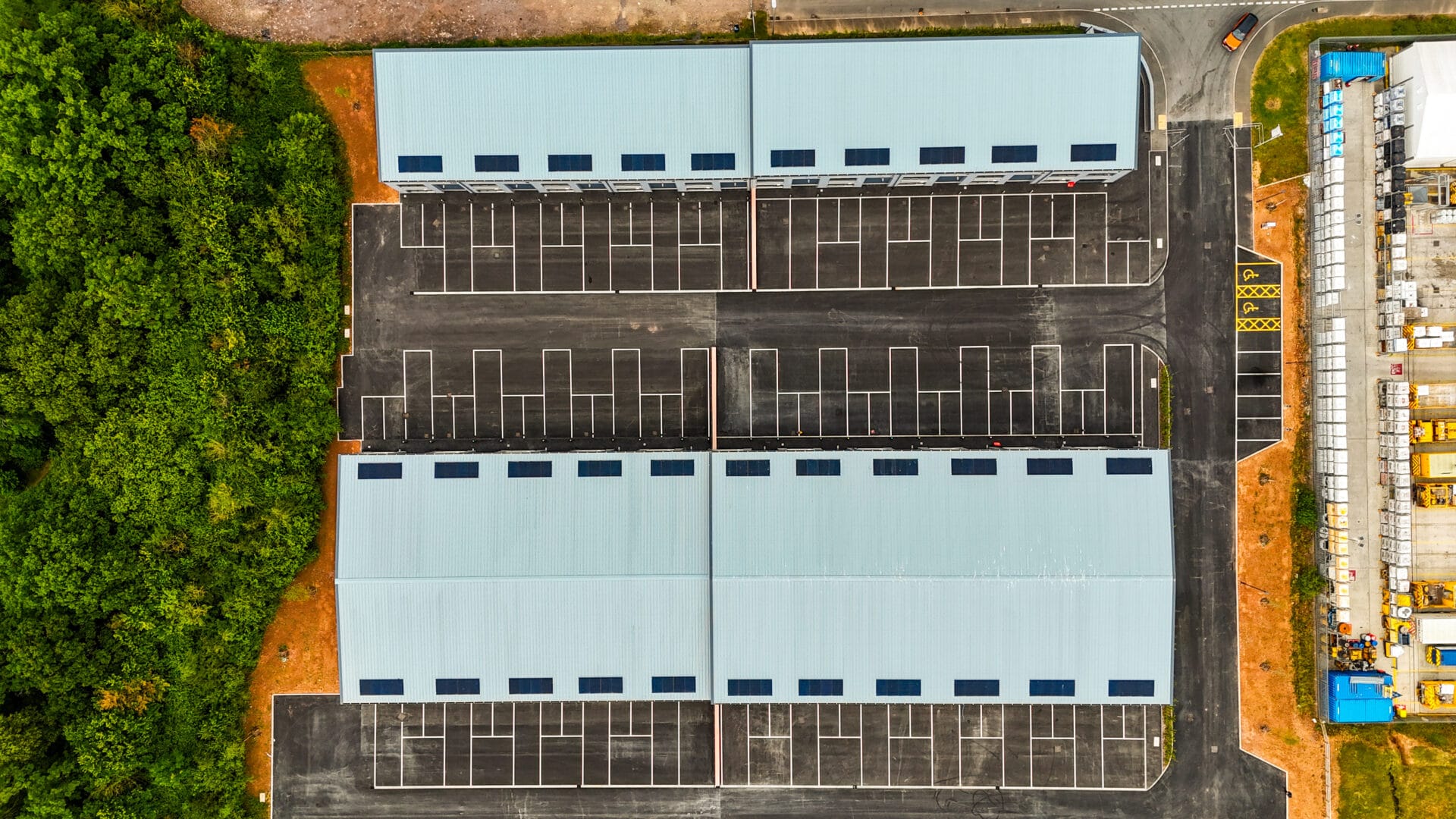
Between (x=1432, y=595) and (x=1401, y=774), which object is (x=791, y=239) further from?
(x=1401, y=774)

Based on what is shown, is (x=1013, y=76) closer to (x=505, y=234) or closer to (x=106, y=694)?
(x=505, y=234)

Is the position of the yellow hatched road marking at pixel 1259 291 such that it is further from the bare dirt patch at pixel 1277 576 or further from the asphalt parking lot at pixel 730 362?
the asphalt parking lot at pixel 730 362

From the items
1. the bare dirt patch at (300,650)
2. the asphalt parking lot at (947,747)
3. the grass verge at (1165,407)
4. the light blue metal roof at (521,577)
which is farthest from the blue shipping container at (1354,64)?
the bare dirt patch at (300,650)

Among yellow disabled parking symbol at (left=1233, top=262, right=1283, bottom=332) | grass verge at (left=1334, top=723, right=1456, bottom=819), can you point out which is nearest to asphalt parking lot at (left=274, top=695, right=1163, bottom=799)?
grass verge at (left=1334, top=723, right=1456, bottom=819)

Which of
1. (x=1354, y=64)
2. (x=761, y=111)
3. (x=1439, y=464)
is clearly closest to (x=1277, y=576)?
(x=1439, y=464)

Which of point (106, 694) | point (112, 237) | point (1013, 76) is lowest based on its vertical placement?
point (106, 694)

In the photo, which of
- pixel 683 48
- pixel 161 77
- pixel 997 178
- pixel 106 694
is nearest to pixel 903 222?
pixel 997 178

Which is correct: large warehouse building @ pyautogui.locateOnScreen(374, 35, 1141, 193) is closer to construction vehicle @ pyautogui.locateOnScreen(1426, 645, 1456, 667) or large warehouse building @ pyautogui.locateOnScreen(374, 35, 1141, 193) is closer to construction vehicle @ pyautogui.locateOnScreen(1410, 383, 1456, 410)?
construction vehicle @ pyautogui.locateOnScreen(1410, 383, 1456, 410)
